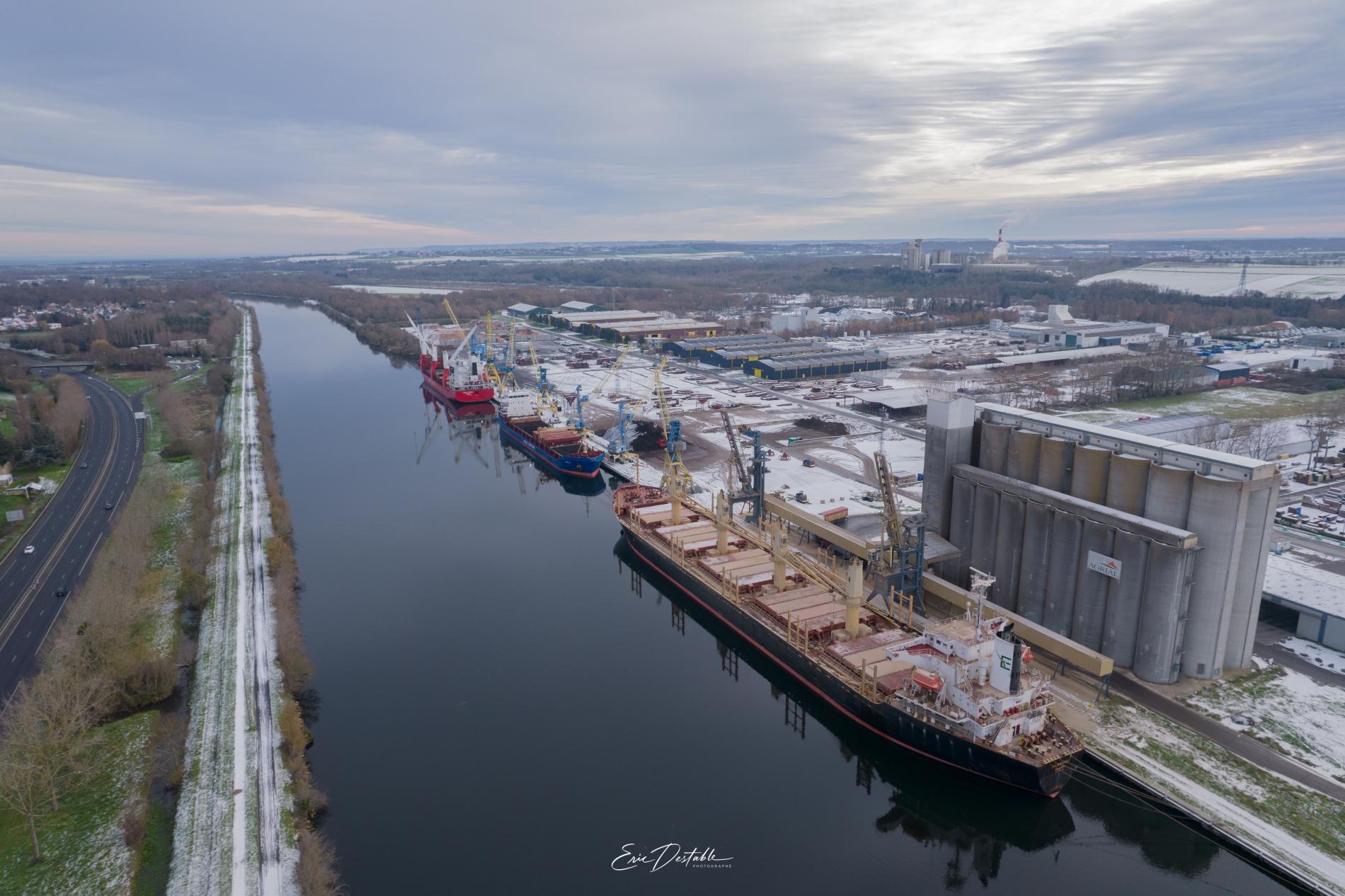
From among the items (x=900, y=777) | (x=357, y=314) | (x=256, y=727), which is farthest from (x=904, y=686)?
(x=357, y=314)

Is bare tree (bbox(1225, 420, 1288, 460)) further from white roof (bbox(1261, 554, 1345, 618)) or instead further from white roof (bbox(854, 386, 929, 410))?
white roof (bbox(854, 386, 929, 410))

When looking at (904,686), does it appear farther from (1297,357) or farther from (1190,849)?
(1297,357)

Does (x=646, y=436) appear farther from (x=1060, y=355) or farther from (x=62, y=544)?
(x=1060, y=355)

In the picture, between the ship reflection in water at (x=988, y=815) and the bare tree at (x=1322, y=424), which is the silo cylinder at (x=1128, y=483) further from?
the bare tree at (x=1322, y=424)

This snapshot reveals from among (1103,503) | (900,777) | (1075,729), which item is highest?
(1103,503)

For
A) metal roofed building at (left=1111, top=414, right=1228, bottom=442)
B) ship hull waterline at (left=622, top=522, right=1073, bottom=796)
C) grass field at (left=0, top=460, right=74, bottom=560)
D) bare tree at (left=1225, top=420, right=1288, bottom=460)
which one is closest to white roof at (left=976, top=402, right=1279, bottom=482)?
ship hull waterline at (left=622, top=522, right=1073, bottom=796)
